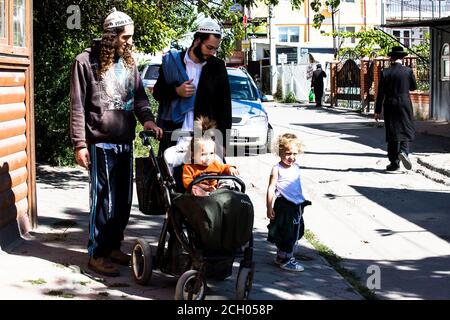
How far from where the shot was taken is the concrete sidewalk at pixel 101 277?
6039mm

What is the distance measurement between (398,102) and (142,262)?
8271 mm

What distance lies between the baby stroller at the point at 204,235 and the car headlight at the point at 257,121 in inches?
419

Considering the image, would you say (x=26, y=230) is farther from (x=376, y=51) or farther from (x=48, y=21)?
(x=376, y=51)

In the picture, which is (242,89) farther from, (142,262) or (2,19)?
(142,262)

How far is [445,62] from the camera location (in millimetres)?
23484

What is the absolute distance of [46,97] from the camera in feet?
42.5

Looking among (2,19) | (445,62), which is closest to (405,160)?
(2,19)

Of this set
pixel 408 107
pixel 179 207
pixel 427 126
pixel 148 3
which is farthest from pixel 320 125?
pixel 179 207

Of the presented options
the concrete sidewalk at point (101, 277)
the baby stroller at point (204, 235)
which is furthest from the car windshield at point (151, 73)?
the baby stroller at point (204, 235)

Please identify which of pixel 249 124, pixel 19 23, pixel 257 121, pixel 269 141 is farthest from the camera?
pixel 269 141

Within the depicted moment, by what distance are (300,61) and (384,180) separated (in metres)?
34.4

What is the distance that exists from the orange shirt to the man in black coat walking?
790 cm

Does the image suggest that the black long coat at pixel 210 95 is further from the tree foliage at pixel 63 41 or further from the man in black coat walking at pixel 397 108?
the man in black coat walking at pixel 397 108
